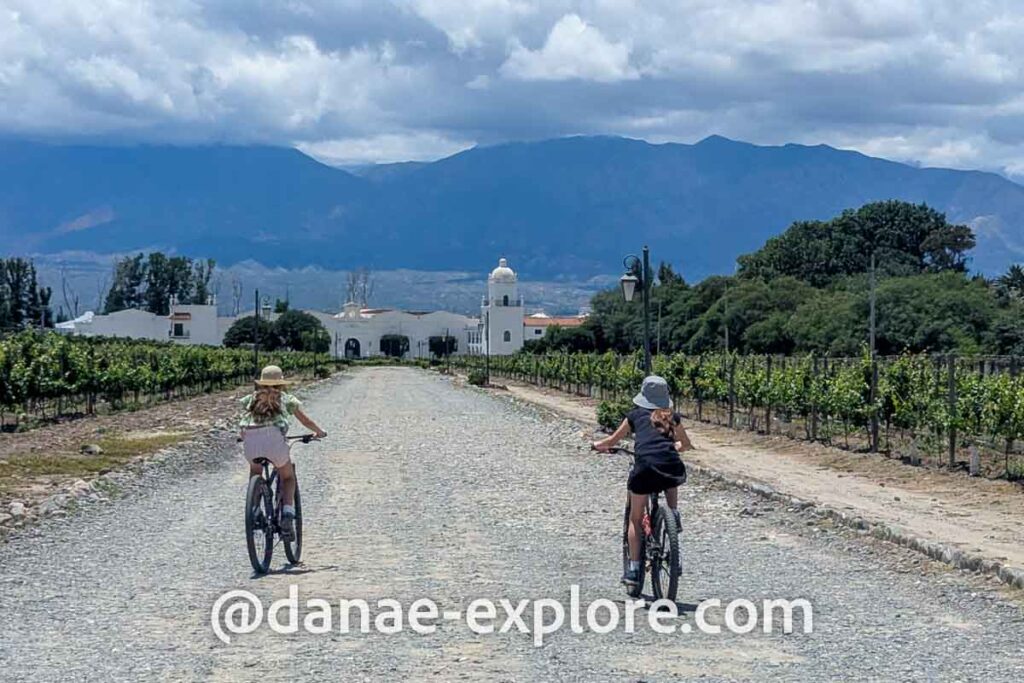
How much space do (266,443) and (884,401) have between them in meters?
14.6

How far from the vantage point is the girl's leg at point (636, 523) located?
9.52 m

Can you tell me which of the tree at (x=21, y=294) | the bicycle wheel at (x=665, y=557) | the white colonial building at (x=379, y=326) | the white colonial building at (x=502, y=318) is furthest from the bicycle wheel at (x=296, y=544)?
the white colonial building at (x=502, y=318)

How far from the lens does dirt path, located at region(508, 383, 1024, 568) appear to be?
42.4ft

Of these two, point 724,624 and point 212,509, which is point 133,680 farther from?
point 212,509

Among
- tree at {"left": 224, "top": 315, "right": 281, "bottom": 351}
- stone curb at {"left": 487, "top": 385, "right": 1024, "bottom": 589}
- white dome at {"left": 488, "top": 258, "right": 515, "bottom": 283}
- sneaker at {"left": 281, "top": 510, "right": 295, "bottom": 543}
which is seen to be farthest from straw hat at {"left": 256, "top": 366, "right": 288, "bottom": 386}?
white dome at {"left": 488, "top": 258, "right": 515, "bottom": 283}

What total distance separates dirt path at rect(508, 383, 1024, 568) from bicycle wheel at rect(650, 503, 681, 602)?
317 centimetres

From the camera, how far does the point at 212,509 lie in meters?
15.2

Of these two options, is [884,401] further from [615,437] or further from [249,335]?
[249,335]

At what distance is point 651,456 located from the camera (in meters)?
9.39

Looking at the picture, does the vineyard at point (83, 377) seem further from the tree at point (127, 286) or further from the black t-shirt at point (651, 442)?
the tree at point (127, 286)

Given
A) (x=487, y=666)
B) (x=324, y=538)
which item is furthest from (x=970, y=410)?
(x=487, y=666)

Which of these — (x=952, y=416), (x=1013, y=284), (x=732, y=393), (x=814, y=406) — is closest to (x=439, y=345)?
(x=1013, y=284)

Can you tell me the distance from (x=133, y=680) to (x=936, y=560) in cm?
702

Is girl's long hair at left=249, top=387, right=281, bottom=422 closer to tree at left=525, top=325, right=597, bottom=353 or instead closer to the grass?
the grass
